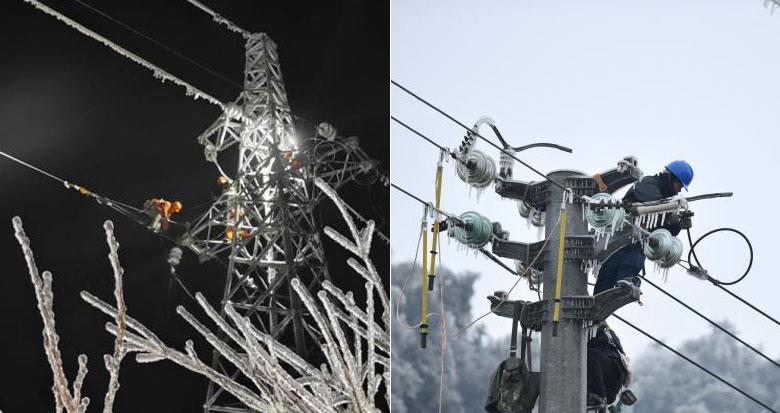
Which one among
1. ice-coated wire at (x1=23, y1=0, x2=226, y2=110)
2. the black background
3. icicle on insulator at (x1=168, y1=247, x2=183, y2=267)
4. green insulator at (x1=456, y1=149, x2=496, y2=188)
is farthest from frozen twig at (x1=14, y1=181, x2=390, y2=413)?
green insulator at (x1=456, y1=149, x2=496, y2=188)

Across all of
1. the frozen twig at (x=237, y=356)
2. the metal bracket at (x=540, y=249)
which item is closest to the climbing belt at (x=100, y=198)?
the metal bracket at (x=540, y=249)

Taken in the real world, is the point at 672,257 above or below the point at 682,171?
below

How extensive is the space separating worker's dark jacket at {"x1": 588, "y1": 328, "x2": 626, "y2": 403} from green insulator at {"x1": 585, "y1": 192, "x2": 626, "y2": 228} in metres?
0.52

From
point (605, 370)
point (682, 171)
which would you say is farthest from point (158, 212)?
point (682, 171)

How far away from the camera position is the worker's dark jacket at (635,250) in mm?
3879

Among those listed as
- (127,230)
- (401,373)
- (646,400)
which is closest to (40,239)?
(127,230)

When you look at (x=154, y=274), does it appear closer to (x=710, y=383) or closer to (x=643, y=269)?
(x=643, y=269)

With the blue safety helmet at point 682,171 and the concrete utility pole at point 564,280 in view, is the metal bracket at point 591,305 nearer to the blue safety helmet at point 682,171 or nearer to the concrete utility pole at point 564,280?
the concrete utility pole at point 564,280

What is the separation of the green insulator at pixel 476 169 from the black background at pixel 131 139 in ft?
0.91

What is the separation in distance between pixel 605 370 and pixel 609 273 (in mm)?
344

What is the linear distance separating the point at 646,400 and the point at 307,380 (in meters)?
6.05

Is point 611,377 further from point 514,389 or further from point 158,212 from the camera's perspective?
point 158,212

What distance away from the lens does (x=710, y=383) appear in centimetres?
845

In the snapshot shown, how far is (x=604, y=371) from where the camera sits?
156 inches
